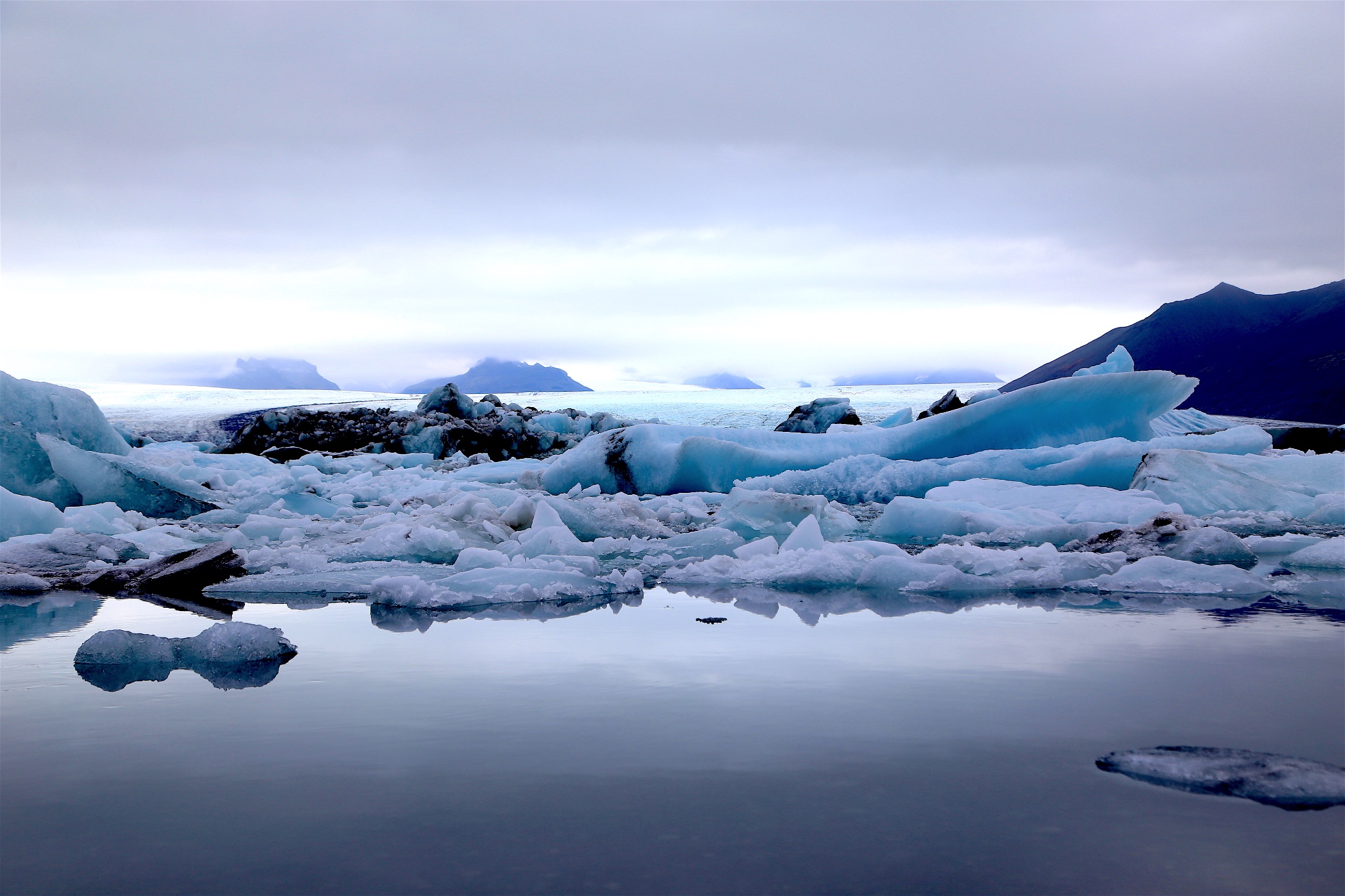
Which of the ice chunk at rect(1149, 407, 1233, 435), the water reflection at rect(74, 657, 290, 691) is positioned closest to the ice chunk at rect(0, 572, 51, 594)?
the water reflection at rect(74, 657, 290, 691)

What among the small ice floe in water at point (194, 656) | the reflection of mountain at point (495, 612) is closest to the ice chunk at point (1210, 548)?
the reflection of mountain at point (495, 612)

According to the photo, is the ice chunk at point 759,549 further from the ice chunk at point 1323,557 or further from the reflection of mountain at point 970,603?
the ice chunk at point 1323,557

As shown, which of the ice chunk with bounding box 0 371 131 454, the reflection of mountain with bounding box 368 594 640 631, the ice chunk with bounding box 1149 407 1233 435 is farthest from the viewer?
the ice chunk with bounding box 1149 407 1233 435

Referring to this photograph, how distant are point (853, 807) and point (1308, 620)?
2586 millimetres

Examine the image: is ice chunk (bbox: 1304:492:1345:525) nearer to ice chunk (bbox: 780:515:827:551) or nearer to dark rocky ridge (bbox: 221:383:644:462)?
ice chunk (bbox: 780:515:827:551)

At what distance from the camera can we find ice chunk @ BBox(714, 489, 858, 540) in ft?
19.6

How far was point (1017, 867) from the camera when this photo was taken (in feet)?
4.24

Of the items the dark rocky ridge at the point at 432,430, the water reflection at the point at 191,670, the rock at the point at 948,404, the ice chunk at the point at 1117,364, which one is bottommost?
the water reflection at the point at 191,670

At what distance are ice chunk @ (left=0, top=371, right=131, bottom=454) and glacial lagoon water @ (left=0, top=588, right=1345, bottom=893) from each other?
19.7 ft

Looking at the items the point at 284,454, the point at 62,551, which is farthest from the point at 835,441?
the point at 284,454

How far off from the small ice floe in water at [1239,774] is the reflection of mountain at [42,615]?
309 cm

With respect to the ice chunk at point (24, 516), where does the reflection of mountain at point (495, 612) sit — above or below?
below

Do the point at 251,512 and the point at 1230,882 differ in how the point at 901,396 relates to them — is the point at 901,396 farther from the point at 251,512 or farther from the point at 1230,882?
the point at 1230,882

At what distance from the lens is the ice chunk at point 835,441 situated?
901 cm
